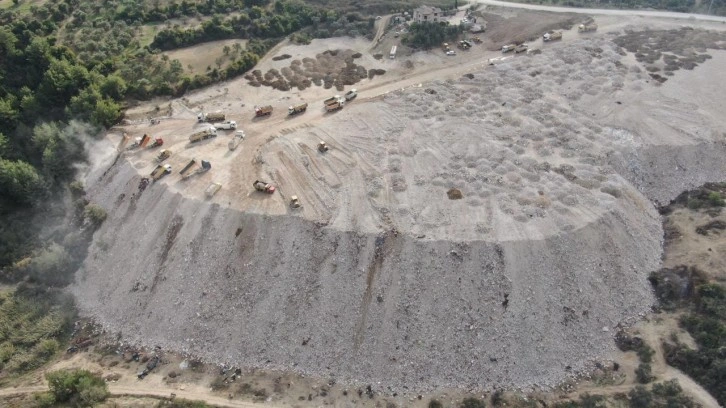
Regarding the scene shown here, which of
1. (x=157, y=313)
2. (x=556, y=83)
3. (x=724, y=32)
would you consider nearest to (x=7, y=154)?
(x=157, y=313)

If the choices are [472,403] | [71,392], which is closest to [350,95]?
[472,403]

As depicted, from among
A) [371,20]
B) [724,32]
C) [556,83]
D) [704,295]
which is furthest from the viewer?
[371,20]

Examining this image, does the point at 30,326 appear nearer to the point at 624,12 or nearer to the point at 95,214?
the point at 95,214

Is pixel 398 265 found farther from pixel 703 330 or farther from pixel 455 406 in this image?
pixel 703 330

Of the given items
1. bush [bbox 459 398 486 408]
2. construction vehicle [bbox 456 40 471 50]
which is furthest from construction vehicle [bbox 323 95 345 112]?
bush [bbox 459 398 486 408]

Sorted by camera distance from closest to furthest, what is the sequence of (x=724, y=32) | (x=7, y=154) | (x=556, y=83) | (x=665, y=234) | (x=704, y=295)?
(x=704, y=295) → (x=665, y=234) → (x=7, y=154) → (x=556, y=83) → (x=724, y=32)

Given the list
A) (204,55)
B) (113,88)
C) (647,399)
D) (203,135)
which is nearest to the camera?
(647,399)

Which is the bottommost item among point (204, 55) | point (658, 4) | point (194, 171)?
point (194, 171)
